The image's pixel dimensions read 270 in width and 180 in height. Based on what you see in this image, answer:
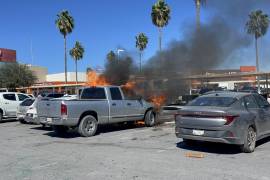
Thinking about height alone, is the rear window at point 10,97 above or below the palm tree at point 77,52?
below

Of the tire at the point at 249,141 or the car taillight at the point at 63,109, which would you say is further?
the car taillight at the point at 63,109

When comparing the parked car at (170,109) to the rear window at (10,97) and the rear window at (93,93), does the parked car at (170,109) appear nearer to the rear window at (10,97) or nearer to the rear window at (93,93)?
the rear window at (93,93)

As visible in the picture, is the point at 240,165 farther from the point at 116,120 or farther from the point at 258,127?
the point at 116,120

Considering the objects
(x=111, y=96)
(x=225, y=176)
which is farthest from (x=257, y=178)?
(x=111, y=96)

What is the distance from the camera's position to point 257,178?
712 centimetres

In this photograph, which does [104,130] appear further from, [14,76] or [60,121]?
[14,76]

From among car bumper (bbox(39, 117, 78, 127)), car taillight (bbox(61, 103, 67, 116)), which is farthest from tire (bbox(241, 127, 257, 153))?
car taillight (bbox(61, 103, 67, 116))

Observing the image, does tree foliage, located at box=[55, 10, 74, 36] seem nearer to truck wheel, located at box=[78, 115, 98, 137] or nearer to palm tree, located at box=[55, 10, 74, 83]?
palm tree, located at box=[55, 10, 74, 83]

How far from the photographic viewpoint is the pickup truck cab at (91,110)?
13.3 m

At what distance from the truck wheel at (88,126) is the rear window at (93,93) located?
107cm

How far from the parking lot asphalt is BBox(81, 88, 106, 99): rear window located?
1.82 metres

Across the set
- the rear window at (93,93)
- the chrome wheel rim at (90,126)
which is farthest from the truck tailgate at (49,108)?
the rear window at (93,93)

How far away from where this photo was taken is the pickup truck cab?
13.3 meters

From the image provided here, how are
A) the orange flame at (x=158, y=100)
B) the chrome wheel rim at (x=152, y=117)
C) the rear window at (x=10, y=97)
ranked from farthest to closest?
1. the rear window at (x=10, y=97)
2. the orange flame at (x=158, y=100)
3. the chrome wheel rim at (x=152, y=117)
